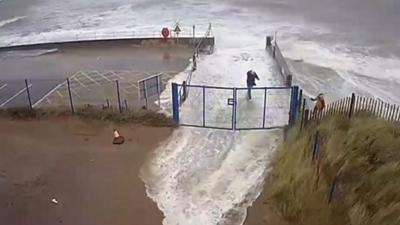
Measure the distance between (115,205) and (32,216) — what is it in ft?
6.64

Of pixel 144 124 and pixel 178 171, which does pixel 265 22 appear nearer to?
pixel 144 124

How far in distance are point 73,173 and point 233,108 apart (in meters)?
5.89

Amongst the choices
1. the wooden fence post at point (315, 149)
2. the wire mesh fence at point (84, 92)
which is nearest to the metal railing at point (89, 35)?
the wire mesh fence at point (84, 92)

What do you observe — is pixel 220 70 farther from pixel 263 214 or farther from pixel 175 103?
pixel 263 214

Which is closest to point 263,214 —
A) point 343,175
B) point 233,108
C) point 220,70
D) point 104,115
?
point 343,175

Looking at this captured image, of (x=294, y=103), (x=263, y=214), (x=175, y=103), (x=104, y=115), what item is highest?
(x=294, y=103)

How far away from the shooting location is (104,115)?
15977 mm

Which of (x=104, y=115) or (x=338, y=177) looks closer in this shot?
(x=338, y=177)

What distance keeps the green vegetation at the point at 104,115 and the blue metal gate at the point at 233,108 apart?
65cm

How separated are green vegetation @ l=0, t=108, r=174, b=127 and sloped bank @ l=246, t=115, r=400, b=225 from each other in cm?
465

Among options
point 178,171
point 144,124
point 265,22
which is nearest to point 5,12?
point 265,22

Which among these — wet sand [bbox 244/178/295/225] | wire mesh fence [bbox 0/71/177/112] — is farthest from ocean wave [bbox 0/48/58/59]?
wet sand [bbox 244/178/295/225]

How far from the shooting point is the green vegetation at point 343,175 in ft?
32.3

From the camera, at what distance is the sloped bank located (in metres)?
9.88
